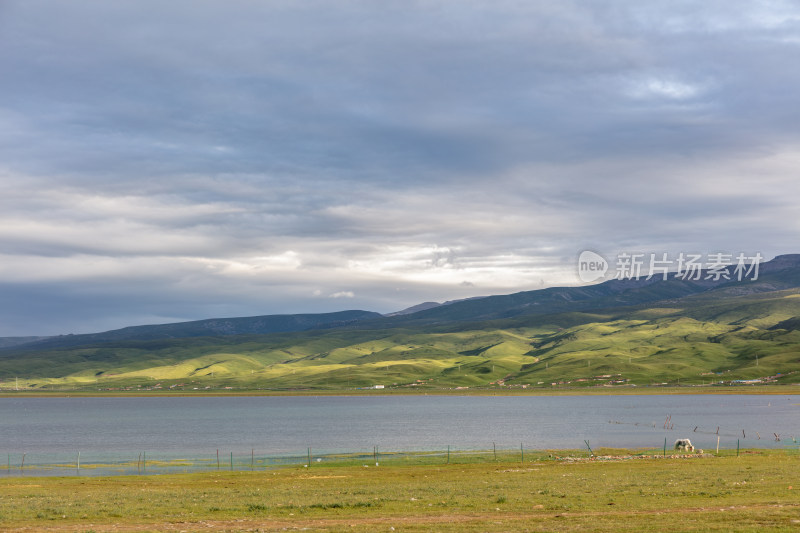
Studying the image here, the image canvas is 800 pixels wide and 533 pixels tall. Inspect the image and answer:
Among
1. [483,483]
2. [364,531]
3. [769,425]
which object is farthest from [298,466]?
[769,425]

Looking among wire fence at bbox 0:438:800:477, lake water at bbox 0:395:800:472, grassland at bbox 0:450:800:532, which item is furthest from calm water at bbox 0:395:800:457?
grassland at bbox 0:450:800:532

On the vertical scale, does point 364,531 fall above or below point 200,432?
above

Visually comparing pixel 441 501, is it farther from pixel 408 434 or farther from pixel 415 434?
pixel 408 434

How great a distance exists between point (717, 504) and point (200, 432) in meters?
151

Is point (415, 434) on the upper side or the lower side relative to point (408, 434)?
upper

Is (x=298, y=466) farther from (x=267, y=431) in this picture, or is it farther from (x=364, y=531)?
(x=267, y=431)

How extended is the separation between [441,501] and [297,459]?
6159 centimetres

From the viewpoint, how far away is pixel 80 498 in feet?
172

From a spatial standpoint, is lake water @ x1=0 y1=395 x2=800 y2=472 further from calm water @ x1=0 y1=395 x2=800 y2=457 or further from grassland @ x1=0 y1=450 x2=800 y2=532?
grassland @ x1=0 y1=450 x2=800 y2=532

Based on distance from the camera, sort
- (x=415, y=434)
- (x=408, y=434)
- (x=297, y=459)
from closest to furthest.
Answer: (x=297, y=459)
(x=415, y=434)
(x=408, y=434)

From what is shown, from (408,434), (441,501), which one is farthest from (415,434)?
(441,501)

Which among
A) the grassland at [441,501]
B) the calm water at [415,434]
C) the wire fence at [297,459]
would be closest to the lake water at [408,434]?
the calm water at [415,434]

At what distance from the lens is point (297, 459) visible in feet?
331

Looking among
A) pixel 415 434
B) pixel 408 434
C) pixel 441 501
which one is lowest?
pixel 408 434
